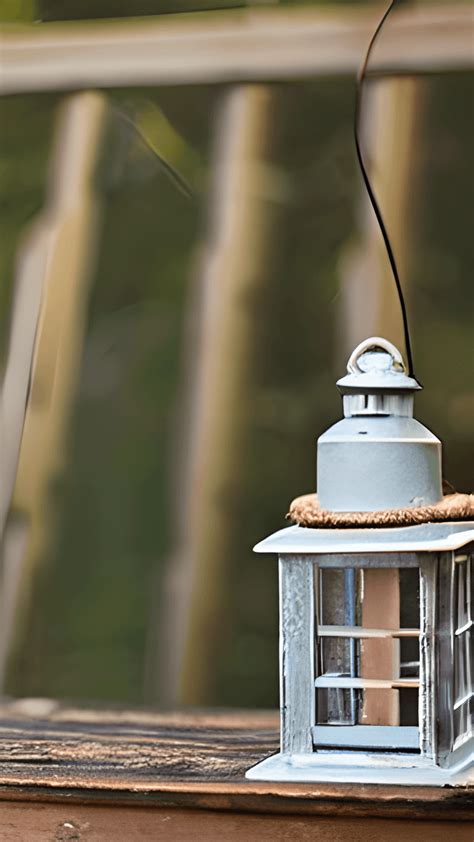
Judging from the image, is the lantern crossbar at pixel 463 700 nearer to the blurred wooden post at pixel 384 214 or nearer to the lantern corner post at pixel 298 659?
the lantern corner post at pixel 298 659

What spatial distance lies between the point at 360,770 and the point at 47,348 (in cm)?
84

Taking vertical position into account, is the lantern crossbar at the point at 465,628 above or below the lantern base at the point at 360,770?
above

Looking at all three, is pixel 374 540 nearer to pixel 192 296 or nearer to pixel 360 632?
pixel 360 632

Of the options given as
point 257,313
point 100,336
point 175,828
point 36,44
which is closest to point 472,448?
point 257,313

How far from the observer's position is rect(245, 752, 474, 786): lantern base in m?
1.10

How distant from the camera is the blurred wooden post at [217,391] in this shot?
167 centimetres

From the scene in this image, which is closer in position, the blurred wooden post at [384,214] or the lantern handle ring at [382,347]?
the lantern handle ring at [382,347]

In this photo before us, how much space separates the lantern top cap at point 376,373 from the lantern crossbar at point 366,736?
1.08ft

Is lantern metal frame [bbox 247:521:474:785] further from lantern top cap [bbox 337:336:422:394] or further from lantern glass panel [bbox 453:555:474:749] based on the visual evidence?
lantern top cap [bbox 337:336:422:394]

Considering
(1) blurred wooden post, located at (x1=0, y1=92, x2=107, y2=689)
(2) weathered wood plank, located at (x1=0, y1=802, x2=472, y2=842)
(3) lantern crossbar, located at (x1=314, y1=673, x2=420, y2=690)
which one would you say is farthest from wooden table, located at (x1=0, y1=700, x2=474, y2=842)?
(1) blurred wooden post, located at (x1=0, y1=92, x2=107, y2=689)

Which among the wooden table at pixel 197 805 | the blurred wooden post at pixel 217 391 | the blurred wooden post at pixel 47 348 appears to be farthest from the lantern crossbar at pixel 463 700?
the blurred wooden post at pixel 47 348

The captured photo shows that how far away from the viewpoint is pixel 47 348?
1.74m

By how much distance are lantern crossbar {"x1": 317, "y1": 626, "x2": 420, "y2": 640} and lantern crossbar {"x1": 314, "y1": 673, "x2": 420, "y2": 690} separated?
4 centimetres

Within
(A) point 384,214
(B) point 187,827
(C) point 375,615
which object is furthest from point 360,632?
(A) point 384,214
